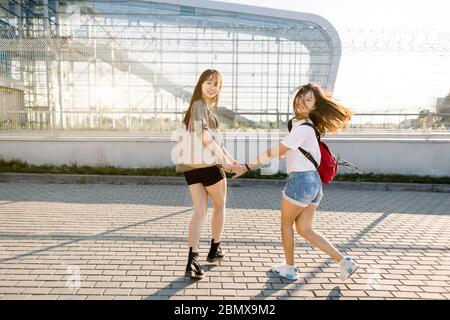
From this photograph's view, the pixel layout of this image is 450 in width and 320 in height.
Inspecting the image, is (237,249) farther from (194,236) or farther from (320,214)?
(320,214)

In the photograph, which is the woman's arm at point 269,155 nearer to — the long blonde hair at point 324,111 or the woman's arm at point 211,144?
the woman's arm at point 211,144

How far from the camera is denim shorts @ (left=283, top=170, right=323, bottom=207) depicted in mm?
3189

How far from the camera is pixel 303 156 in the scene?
3182 millimetres

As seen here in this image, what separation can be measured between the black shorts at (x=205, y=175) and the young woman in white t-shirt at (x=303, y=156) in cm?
33

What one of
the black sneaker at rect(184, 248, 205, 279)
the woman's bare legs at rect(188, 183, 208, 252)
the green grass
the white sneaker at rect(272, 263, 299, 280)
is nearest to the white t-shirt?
the woman's bare legs at rect(188, 183, 208, 252)

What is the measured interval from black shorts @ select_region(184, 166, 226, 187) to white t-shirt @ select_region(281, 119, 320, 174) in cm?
67

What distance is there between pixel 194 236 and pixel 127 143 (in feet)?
22.1

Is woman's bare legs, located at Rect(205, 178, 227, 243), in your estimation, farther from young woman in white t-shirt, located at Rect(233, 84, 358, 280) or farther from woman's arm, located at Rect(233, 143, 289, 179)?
young woman in white t-shirt, located at Rect(233, 84, 358, 280)

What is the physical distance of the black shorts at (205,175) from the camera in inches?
133

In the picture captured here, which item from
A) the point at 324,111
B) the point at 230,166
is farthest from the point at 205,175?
the point at 324,111

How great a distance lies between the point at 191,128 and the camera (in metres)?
3.39

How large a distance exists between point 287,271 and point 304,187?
900 millimetres

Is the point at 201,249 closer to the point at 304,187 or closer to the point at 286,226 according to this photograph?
the point at 286,226
